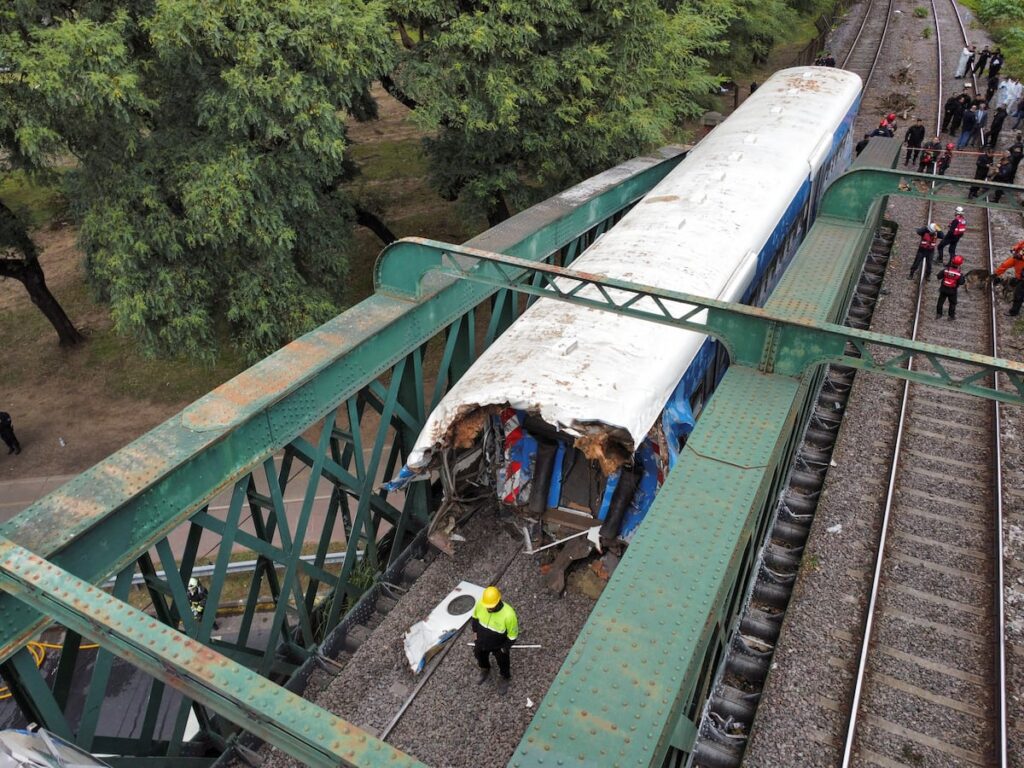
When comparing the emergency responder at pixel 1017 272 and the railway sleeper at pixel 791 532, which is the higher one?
the emergency responder at pixel 1017 272

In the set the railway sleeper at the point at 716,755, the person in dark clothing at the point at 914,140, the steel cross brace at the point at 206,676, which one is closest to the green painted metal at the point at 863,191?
the railway sleeper at the point at 716,755

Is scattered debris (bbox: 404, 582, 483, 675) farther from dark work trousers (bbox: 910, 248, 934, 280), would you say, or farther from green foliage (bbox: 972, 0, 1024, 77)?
green foliage (bbox: 972, 0, 1024, 77)

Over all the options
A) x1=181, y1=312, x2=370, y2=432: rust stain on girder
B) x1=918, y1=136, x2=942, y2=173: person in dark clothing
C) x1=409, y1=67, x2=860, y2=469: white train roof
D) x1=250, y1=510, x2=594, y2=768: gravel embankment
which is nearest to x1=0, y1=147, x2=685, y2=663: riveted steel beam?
x1=181, y1=312, x2=370, y2=432: rust stain on girder

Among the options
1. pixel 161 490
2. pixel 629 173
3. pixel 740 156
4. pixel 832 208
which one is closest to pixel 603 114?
pixel 629 173

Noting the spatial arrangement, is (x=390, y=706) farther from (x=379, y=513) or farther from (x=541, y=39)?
(x=541, y=39)

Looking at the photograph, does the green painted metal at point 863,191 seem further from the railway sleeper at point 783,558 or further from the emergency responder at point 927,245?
the railway sleeper at point 783,558
